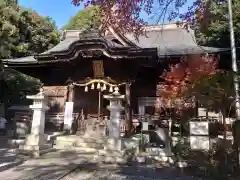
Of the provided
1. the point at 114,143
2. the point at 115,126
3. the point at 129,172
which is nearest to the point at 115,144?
the point at 114,143

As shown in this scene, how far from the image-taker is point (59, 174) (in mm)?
5750

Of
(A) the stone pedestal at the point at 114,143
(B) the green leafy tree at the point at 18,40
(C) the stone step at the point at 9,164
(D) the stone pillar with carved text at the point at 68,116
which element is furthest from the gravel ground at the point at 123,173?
(B) the green leafy tree at the point at 18,40

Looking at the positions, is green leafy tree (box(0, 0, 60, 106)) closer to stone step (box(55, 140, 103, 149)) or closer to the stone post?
stone step (box(55, 140, 103, 149))

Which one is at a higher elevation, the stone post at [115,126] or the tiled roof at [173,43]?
the tiled roof at [173,43]

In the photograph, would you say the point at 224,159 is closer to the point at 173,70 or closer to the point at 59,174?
the point at 59,174

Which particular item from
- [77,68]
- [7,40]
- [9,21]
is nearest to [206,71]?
[77,68]

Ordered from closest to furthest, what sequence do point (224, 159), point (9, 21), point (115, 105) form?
point (224, 159)
point (115, 105)
point (9, 21)

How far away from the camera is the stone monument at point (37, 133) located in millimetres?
8219

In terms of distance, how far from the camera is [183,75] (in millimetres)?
10148

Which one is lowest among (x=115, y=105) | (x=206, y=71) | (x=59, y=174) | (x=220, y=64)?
(x=59, y=174)

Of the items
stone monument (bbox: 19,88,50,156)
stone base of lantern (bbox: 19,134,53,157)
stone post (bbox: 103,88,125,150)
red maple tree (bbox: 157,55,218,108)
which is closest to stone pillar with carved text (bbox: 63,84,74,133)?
stone monument (bbox: 19,88,50,156)

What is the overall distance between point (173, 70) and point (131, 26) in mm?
5335

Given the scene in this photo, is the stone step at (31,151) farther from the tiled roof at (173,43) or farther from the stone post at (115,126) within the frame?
the tiled roof at (173,43)

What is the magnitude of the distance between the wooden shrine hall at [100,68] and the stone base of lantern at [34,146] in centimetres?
388
